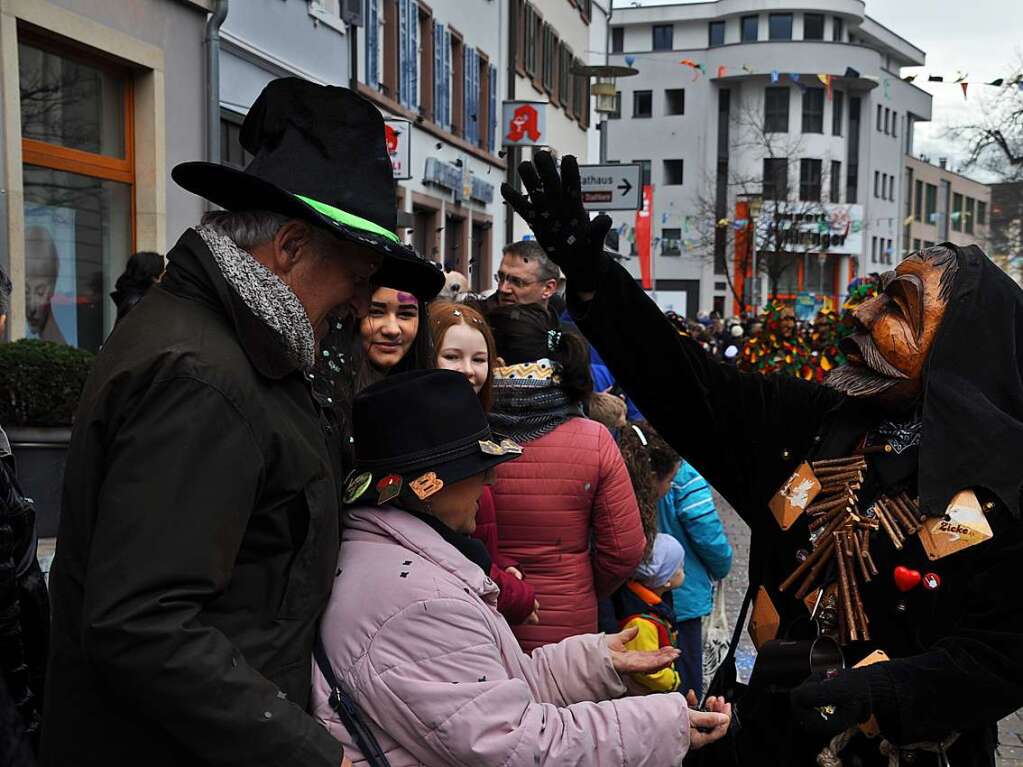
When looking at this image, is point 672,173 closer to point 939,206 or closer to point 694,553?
point 939,206

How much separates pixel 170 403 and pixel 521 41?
22.2 meters

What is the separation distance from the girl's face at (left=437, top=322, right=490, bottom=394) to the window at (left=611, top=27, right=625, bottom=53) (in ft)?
204

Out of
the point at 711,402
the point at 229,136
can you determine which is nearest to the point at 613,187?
the point at 229,136

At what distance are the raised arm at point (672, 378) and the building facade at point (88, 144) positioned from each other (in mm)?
6203

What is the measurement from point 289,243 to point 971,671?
160cm

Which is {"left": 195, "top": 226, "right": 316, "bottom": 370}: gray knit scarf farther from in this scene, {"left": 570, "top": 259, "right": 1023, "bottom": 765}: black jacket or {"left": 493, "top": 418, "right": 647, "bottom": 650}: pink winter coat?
{"left": 493, "top": 418, "right": 647, "bottom": 650}: pink winter coat

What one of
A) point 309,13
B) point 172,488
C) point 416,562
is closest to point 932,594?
point 416,562

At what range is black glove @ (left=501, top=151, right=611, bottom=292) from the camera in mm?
2529

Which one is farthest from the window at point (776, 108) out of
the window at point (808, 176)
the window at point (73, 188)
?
the window at point (73, 188)

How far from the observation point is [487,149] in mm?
21312

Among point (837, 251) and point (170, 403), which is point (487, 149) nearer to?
point (170, 403)

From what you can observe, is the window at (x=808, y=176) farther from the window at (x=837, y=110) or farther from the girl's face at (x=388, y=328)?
the girl's face at (x=388, y=328)

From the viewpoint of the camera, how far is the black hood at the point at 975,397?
7.79ft

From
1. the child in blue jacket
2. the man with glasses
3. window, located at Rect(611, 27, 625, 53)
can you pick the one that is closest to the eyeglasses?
the man with glasses
